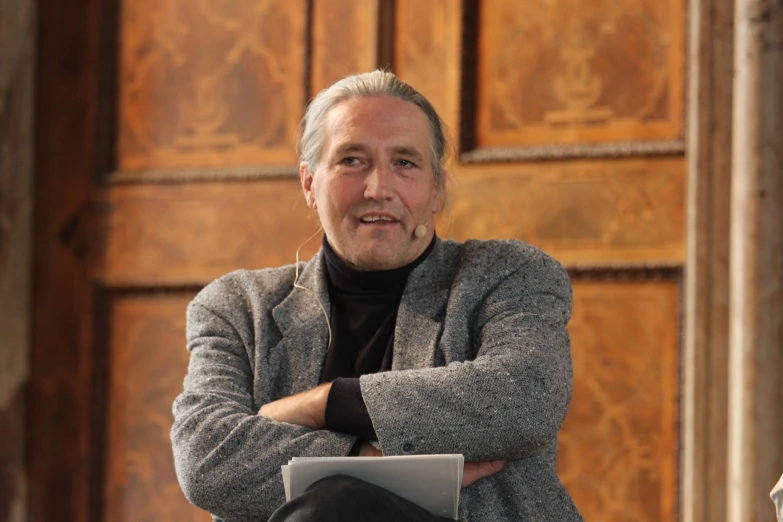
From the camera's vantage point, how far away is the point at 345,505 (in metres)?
1.67

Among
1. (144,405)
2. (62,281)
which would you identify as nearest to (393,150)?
(144,405)

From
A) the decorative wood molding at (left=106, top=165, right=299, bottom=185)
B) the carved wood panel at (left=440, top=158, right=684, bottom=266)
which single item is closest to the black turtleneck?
the carved wood panel at (left=440, top=158, right=684, bottom=266)

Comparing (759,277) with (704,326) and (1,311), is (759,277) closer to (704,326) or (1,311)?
Result: (704,326)

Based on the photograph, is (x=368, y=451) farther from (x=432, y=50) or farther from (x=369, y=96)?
(x=432, y=50)

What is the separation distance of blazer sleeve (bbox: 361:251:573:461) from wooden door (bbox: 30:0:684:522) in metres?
1.17

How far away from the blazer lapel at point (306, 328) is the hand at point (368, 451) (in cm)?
21

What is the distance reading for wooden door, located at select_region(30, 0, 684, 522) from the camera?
125 inches

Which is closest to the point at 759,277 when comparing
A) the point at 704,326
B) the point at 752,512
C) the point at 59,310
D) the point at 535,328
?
the point at 704,326

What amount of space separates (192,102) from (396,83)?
5.16 ft

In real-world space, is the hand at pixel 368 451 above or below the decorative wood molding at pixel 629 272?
below

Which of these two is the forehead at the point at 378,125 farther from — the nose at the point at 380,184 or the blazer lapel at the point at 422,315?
the blazer lapel at the point at 422,315

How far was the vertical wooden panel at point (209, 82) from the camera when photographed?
11.8 ft

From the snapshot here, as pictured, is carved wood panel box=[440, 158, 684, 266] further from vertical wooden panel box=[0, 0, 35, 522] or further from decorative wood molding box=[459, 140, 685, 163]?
vertical wooden panel box=[0, 0, 35, 522]

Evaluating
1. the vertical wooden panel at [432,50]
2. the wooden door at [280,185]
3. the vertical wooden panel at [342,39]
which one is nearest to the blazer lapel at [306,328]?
the wooden door at [280,185]
